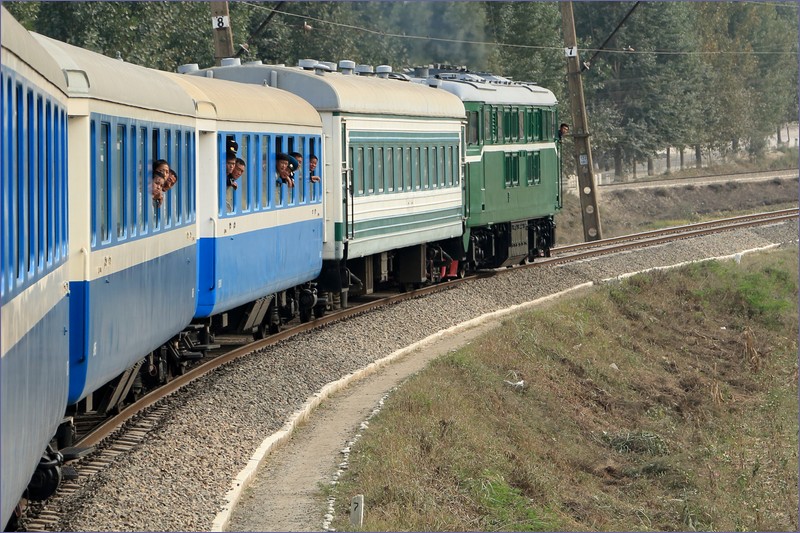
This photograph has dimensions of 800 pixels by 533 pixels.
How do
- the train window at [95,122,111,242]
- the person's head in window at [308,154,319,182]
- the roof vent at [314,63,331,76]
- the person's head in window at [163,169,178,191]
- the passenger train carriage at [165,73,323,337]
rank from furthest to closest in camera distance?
the roof vent at [314,63,331,76] → the person's head in window at [308,154,319,182] → the passenger train carriage at [165,73,323,337] → the person's head in window at [163,169,178,191] → the train window at [95,122,111,242]

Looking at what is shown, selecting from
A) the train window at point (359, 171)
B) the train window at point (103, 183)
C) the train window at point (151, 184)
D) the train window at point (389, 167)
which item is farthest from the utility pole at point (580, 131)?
the train window at point (103, 183)

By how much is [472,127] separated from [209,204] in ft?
39.3

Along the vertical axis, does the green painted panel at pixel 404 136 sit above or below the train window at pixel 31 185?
above

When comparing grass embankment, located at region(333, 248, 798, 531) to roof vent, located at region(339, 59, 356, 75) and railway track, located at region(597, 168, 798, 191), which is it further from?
railway track, located at region(597, 168, 798, 191)

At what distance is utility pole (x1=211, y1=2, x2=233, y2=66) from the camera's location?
23453mm

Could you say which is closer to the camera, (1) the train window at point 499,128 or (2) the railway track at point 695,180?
(1) the train window at point 499,128

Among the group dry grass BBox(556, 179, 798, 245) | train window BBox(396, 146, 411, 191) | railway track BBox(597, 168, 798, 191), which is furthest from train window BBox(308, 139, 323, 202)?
railway track BBox(597, 168, 798, 191)

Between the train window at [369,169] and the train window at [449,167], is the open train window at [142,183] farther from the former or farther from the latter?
the train window at [449,167]

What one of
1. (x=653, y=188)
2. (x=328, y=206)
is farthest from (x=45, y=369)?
(x=653, y=188)

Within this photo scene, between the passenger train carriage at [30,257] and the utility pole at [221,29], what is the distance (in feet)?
49.3

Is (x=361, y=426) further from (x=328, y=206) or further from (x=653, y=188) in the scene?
(x=653, y=188)

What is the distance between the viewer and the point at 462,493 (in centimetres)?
1194

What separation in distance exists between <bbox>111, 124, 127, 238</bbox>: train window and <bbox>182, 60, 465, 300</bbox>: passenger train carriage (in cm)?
902

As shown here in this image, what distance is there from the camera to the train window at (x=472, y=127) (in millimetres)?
25781
